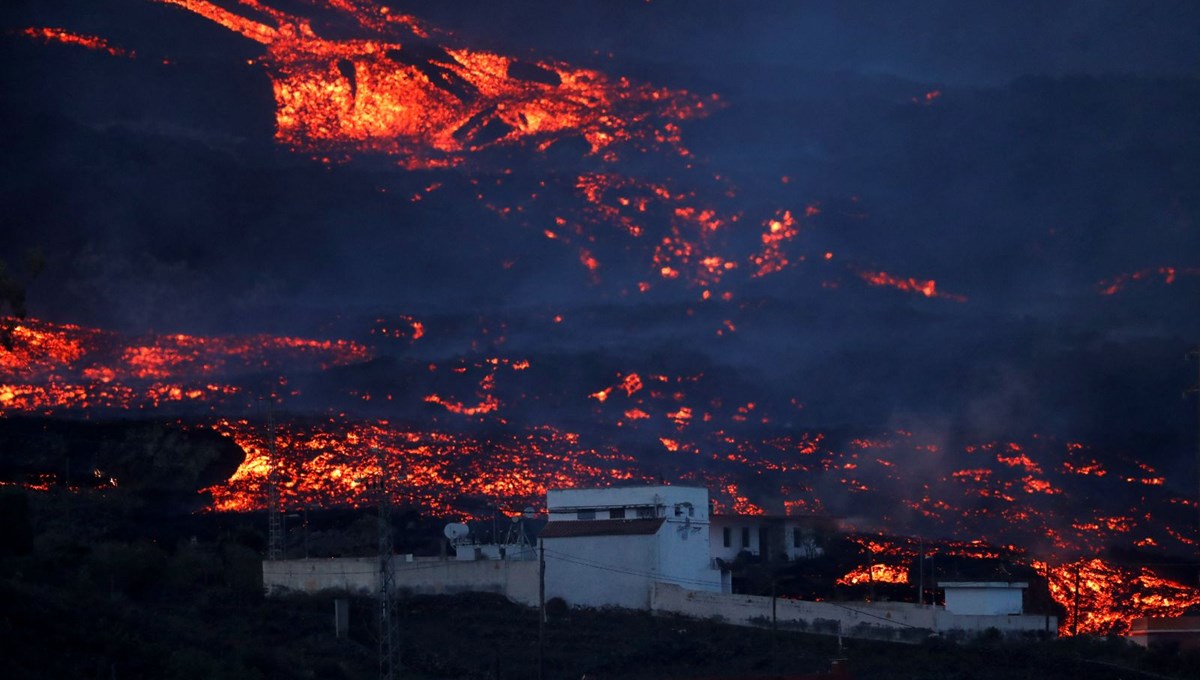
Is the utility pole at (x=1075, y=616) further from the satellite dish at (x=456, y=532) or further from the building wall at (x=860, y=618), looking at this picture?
the satellite dish at (x=456, y=532)

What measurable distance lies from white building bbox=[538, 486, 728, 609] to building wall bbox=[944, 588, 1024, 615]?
9.95 metres

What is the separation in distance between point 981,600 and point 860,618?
5798mm

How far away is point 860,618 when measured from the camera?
4794cm

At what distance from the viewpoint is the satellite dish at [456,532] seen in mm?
59594

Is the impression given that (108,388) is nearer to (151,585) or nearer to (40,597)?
(151,585)

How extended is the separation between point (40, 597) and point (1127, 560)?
47.1 m

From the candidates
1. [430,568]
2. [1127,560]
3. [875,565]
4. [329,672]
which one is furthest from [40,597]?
[1127,560]

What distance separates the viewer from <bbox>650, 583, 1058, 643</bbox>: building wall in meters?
47.5

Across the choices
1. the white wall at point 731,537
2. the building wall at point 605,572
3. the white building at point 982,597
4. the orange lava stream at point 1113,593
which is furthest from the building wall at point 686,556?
the orange lava stream at point 1113,593

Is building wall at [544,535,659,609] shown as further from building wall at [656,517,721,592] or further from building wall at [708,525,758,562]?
building wall at [708,525,758,562]

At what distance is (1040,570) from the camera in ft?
198

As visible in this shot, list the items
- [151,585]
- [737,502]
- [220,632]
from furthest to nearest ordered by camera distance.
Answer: [737,502] < [151,585] < [220,632]

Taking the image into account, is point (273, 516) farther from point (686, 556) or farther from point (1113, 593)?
point (1113, 593)

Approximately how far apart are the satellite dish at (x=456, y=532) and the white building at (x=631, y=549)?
14.1 ft
